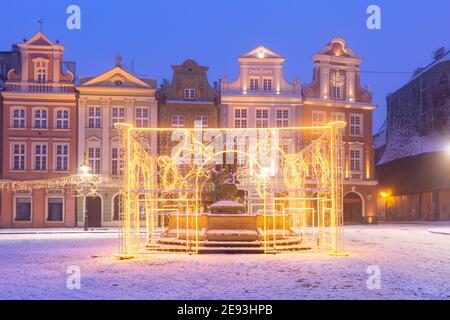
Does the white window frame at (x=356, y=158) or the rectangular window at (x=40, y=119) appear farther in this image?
the white window frame at (x=356, y=158)

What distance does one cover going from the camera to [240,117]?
4947cm

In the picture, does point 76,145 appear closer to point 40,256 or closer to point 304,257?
point 40,256

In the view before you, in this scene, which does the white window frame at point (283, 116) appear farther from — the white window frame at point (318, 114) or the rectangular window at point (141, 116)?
the rectangular window at point (141, 116)

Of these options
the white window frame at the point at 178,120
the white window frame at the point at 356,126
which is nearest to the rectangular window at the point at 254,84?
the white window frame at the point at 178,120

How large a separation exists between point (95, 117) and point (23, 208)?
871 centimetres

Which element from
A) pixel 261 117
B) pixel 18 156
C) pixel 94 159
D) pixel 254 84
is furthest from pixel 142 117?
pixel 18 156

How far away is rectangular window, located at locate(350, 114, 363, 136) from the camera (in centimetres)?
5247

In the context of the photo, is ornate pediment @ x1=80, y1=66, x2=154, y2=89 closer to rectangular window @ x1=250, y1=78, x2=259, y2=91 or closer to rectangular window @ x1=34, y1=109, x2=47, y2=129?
rectangular window @ x1=34, y1=109, x2=47, y2=129

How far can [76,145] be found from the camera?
47938mm

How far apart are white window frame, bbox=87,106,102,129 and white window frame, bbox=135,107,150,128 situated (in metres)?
2.83

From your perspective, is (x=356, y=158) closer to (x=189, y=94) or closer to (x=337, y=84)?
(x=337, y=84)

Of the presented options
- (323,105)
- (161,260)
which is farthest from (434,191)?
(161,260)

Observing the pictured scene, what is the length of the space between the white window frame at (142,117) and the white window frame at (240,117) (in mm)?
6821

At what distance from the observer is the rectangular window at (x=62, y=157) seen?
4756 centimetres
